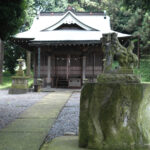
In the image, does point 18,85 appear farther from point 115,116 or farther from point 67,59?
point 115,116

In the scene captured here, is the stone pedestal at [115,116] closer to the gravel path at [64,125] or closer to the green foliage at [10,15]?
the gravel path at [64,125]

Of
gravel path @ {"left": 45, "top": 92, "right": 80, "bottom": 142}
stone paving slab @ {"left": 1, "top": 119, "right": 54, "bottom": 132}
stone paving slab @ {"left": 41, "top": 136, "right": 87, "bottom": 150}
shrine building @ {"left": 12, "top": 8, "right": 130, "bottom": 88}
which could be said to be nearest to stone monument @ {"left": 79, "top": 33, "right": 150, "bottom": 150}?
stone paving slab @ {"left": 41, "top": 136, "right": 87, "bottom": 150}

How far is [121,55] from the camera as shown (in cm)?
348

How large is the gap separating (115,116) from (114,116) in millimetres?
14

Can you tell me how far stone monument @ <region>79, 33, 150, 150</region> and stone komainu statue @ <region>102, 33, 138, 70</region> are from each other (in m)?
0.60

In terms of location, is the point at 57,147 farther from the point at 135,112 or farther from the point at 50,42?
the point at 50,42

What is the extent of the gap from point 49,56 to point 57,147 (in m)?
11.8

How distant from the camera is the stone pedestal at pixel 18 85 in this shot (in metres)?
12.0

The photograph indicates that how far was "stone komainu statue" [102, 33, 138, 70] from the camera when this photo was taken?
343cm

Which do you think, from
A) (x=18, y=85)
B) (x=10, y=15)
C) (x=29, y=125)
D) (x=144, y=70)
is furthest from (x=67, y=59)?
(x=29, y=125)

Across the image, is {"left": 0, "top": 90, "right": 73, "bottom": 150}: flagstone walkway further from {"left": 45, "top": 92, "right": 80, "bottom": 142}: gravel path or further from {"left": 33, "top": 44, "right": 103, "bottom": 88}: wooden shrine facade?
{"left": 33, "top": 44, "right": 103, "bottom": 88}: wooden shrine facade

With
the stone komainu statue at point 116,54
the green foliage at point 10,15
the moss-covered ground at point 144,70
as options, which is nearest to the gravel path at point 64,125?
the stone komainu statue at point 116,54

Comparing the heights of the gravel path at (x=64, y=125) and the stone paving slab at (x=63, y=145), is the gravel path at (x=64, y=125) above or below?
below

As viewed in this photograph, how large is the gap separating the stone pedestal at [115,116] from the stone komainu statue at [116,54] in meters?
0.61
